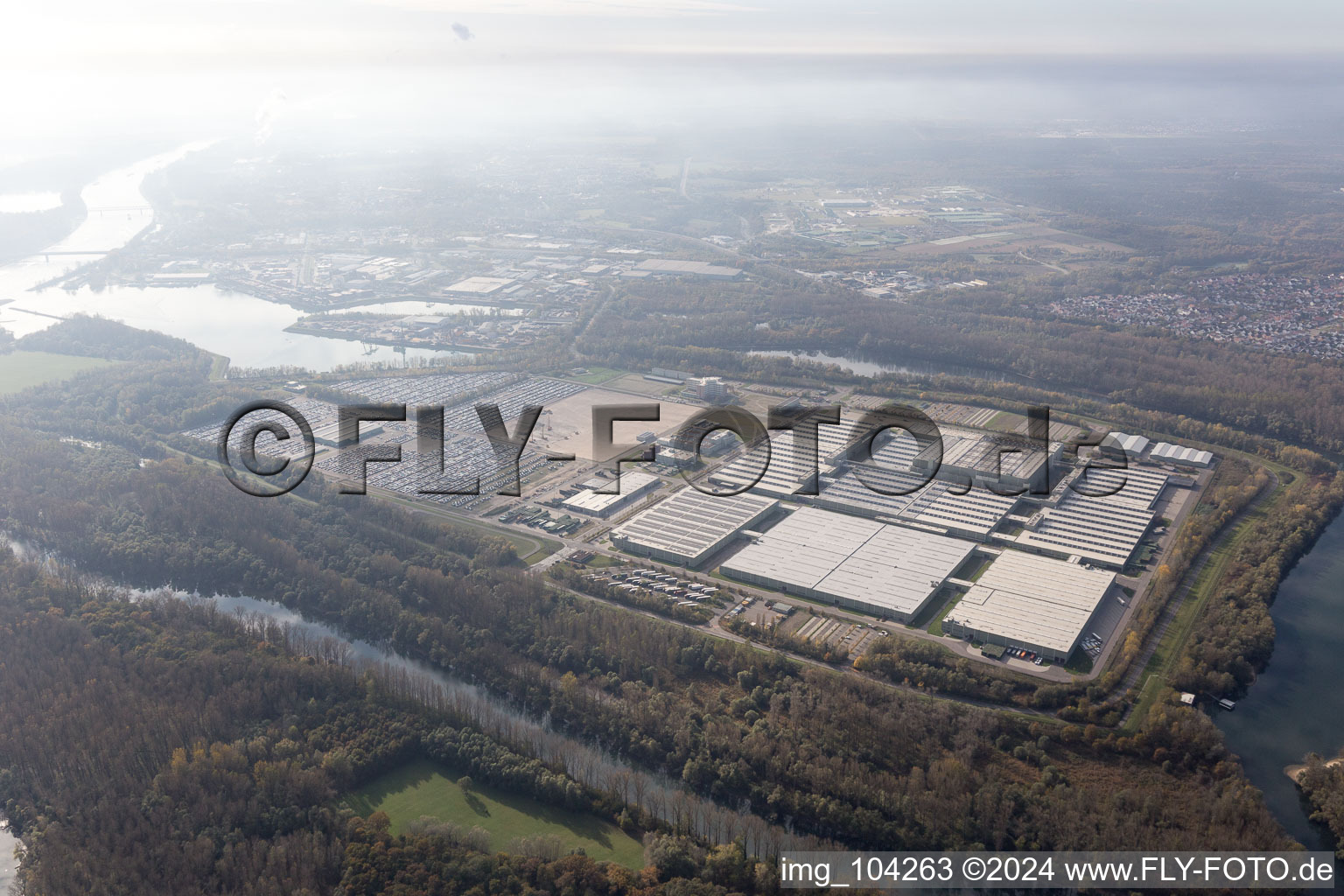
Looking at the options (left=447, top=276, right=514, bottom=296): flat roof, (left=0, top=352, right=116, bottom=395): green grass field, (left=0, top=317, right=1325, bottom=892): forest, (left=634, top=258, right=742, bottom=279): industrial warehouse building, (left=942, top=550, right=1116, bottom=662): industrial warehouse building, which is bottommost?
(left=0, top=317, right=1325, bottom=892): forest

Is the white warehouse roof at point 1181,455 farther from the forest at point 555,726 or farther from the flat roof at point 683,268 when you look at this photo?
the flat roof at point 683,268

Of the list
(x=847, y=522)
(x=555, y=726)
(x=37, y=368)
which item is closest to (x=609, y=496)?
(x=847, y=522)

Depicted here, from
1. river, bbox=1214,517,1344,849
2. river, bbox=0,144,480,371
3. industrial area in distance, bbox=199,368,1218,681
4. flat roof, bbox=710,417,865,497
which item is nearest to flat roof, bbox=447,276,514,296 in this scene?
river, bbox=0,144,480,371

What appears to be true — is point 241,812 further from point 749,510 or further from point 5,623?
point 749,510

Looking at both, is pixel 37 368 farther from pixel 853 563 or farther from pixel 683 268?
pixel 853 563

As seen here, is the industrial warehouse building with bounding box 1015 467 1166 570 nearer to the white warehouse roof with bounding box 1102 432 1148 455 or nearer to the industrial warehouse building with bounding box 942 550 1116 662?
the industrial warehouse building with bounding box 942 550 1116 662

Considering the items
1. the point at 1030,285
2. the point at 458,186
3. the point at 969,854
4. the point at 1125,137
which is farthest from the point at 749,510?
the point at 1125,137

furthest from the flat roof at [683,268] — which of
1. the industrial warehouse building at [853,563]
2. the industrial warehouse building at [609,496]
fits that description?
the industrial warehouse building at [853,563]
